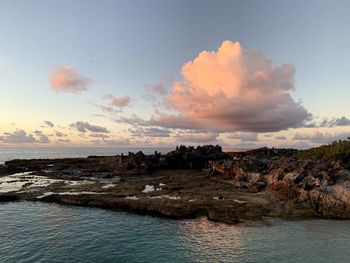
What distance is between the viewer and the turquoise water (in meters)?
29.9

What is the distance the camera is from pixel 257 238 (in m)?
34.7

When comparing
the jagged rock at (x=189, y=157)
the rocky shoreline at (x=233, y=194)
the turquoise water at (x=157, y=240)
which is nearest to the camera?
the turquoise water at (x=157, y=240)

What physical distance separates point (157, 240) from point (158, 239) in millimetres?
328

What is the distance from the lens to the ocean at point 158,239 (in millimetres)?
29906

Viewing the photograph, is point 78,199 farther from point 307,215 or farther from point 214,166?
point 214,166

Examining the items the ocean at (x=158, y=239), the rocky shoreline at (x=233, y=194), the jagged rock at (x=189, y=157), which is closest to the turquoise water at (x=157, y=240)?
the ocean at (x=158, y=239)

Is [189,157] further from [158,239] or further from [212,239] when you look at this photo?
[212,239]

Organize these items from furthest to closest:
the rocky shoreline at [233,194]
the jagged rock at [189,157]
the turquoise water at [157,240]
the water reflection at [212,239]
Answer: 1. the jagged rock at [189,157]
2. the rocky shoreline at [233,194]
3. the water reflection at [212,239]
4. the turquoise water at [157,240]

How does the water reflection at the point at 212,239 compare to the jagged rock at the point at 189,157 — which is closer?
the water reflection at the point at 212,239

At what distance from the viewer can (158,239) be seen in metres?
35.1

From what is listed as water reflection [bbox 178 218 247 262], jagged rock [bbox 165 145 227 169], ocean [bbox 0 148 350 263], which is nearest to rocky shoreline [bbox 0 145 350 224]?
water reflection [bbox 178 218 247 262]

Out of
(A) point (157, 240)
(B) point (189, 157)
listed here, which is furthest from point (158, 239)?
(B) point (189, 157)

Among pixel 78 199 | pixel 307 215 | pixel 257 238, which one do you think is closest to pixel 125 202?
pixel 78 199

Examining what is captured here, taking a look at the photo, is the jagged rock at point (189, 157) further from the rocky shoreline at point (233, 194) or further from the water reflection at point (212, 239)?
the water reflection at point (212, 239)
